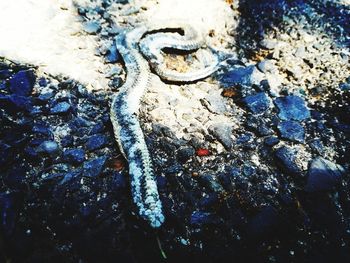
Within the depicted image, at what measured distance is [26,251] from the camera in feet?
5.58

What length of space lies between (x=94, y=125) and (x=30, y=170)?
568mm

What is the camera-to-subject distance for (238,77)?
9.58ft

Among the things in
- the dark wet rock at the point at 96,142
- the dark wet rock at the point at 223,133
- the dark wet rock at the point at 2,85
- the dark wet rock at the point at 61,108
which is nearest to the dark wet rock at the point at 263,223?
the dark wet rock at the point at 223,133

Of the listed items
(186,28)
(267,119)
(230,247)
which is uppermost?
(186,28)

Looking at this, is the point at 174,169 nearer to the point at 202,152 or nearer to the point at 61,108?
the point at 202,152

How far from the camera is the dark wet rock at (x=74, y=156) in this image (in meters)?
2.11

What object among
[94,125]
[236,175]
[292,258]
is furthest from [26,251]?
[292,258]

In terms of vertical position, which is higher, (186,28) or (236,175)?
(186,28)

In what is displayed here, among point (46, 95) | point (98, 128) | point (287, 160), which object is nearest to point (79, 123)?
point (98, 128)

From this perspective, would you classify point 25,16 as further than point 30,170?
Yes

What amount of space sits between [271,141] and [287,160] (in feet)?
0.66

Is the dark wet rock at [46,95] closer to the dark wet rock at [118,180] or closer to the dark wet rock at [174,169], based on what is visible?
the dark wet rock at [118,180]

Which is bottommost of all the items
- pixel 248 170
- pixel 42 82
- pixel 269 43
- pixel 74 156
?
pixel 74 156

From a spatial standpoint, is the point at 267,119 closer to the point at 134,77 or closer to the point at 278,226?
the point at 278,226
